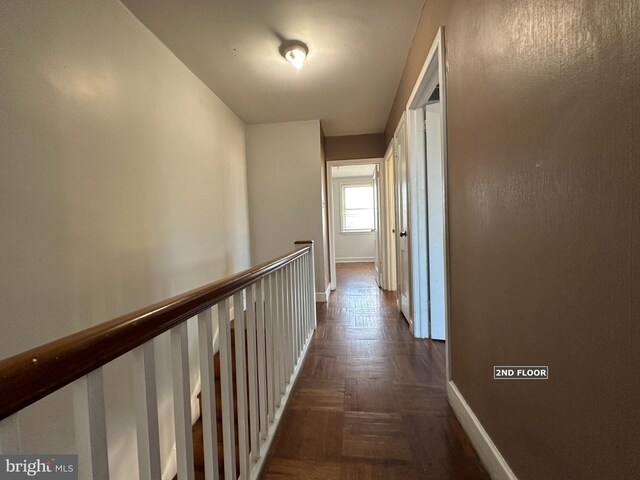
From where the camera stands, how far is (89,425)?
1.45 feet

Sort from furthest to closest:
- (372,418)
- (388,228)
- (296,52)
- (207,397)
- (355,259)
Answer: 1. (355,259)
2. (388,228)
3. (296,52)
4. (372,418)
5. (207,397)

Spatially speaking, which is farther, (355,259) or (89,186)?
(355,259)

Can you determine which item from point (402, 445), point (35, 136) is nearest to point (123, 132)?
point (35, 136)

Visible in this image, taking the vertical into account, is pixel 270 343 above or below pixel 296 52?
below

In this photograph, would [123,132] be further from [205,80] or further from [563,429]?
[563,429]

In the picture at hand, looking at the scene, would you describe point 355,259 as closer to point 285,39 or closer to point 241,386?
point 285,39

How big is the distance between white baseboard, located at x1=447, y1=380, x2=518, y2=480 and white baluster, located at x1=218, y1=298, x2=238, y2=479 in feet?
3.10

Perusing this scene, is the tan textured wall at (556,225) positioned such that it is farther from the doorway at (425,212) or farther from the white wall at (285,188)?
the white wall at (285,188)

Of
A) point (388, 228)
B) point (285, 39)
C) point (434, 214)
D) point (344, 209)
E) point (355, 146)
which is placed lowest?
point (388, 228)

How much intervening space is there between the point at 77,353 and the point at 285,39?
7.23 feet

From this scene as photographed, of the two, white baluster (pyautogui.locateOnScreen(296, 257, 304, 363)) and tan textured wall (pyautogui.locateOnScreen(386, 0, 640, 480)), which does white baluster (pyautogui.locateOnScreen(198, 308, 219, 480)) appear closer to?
tan textured wall (pyautogui.locateOnScreen(386, 0, 640, 480))

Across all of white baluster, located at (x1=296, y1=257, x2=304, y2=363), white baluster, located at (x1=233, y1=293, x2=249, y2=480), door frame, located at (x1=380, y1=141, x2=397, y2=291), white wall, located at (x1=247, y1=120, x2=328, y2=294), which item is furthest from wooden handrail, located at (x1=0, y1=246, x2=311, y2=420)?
door frame, located at (x1=380, y1=141, x2=397, y2=291)

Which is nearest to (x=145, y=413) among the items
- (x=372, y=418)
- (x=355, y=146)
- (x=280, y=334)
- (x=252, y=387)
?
(x=252, y=387)

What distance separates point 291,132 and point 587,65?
3173mm
